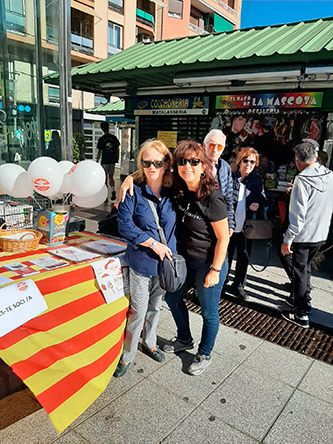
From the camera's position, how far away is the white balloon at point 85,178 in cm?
293

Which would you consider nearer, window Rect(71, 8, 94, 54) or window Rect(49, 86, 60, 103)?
window Rect(49, 86, 60, 103)

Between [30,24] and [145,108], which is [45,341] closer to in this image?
[30,24]

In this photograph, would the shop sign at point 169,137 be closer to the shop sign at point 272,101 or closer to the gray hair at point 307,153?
the shop sign at point 272,101

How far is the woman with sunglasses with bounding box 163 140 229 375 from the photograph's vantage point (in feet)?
7.87

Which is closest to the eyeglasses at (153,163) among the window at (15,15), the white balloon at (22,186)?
the white balloon at (22,186)

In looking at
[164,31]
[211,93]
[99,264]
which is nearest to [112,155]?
[211,93]

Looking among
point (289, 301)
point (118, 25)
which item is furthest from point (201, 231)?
point (118, 25)

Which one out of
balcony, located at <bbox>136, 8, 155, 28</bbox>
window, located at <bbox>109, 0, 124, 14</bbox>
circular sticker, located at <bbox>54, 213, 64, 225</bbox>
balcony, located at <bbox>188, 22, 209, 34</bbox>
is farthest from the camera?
balcony, located at <bbox>188, 22, 209, 34</bbox>

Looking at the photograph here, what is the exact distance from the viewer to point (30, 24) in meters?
5.53

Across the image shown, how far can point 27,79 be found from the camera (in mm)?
5836

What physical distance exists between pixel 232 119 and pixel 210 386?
6085 millimetres

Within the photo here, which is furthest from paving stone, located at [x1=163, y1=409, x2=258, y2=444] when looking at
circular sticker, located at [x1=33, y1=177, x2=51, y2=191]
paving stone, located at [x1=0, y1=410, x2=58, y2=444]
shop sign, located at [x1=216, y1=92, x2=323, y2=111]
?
shop sign, located at [x1=216, y1=92, x2=323, y2=111]

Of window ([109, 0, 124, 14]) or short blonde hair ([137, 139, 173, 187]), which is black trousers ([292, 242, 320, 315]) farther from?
window ([109, 0, 124, 14])

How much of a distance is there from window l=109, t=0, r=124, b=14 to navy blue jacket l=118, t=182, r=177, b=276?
29.1 meters
